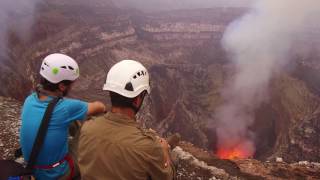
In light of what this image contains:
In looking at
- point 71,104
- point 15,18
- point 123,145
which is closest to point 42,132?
point 71,104

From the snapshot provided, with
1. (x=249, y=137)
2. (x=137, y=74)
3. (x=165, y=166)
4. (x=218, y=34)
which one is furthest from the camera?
(x=218, y=34)

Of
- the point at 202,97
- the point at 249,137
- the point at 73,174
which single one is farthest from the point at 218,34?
the point at 73,174

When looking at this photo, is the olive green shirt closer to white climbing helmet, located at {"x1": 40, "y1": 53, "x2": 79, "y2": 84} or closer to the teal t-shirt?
the teal t-shirt

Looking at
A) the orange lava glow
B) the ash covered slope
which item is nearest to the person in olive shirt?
the ash covered slope

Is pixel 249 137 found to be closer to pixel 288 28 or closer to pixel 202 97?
pixel 202 97

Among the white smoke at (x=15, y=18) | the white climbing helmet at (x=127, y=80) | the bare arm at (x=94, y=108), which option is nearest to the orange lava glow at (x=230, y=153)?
the white smoke at (x=15, y=18)

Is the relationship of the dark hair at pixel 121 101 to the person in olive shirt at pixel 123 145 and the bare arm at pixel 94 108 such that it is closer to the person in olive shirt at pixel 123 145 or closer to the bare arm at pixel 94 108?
the person in olive shirt at pixel 123 145
